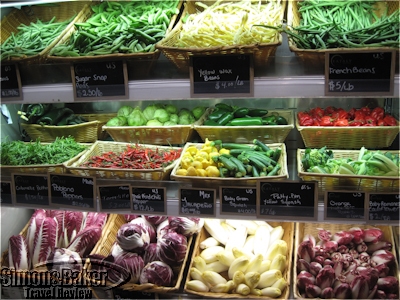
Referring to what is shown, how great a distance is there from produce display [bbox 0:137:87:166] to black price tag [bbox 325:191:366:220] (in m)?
1.19

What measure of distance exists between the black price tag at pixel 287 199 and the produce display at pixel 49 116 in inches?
48.2

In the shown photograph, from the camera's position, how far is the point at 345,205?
5.00 ft

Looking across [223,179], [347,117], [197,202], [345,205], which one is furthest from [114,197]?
[347,117]

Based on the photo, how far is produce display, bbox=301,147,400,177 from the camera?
1.65 meters

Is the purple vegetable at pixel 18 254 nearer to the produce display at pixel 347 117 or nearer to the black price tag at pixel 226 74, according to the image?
the black price tag at pixel 226 74

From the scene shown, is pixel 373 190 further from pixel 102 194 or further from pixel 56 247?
pixel 56 247

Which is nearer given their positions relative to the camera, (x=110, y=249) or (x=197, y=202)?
(x=197, y=202)

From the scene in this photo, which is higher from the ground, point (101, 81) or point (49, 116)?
point (101, 81)

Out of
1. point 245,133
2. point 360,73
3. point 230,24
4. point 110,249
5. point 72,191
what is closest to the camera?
point 360,73

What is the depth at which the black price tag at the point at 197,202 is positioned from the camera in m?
1.62

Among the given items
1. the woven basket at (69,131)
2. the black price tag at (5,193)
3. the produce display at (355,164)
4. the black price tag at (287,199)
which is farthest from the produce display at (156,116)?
the black price tag at (287,199)

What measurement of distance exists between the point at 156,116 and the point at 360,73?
1.27 metres

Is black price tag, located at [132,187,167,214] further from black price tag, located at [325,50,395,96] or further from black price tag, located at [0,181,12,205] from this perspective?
black price tag, located at [325,50,395,96]

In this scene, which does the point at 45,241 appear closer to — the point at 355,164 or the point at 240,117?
the point at 240,117
